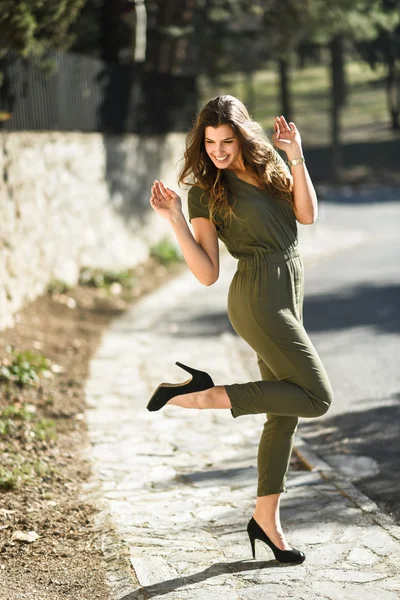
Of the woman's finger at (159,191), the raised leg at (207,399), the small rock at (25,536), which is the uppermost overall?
the woman's finger at (159,191)

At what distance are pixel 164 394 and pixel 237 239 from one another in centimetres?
73

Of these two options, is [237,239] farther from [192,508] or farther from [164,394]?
[192,508]

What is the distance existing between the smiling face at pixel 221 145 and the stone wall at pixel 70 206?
217 inches

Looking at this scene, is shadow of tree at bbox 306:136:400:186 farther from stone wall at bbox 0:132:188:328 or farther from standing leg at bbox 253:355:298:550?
standing leg at bbox 253:355:298:550

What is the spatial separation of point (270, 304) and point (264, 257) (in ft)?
0.68

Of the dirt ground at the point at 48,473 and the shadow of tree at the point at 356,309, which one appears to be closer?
the dirt ground at the point at 48,473

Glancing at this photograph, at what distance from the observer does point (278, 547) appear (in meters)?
4.19

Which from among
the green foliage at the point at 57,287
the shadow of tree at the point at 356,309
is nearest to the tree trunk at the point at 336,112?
the shadow of tree at the point at 356,309

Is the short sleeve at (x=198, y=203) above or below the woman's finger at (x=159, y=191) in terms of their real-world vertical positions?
below

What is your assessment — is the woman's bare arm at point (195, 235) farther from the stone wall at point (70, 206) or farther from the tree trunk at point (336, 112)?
the tree trunk at point (336, 112)

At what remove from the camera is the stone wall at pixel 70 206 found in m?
10.0

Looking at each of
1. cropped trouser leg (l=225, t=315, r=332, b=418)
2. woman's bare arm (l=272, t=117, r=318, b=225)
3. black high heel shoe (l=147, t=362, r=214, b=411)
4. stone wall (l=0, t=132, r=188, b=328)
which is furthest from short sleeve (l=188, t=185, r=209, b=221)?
stone wall (l=0, t=132, r=188, b=328)

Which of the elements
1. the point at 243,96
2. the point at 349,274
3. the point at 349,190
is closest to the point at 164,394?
the point at 349,274

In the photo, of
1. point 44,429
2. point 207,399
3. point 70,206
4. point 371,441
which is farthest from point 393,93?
point 207,399
